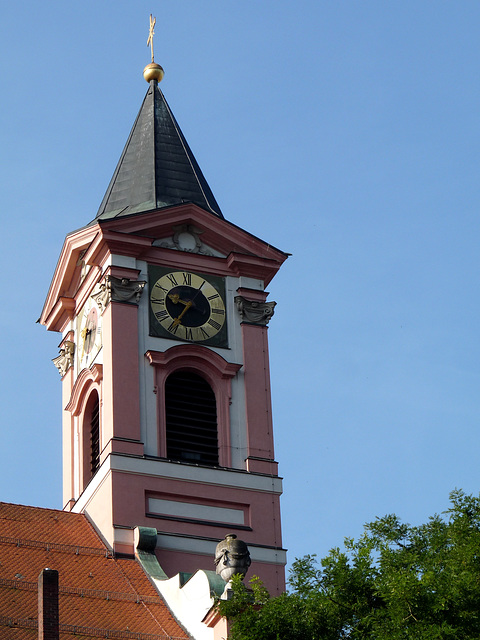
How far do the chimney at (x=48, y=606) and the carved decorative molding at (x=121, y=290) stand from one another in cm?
1042

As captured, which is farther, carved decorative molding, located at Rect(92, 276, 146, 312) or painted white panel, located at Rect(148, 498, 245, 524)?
carved decorative molding, located at Rect(92, 276, 146, 312)

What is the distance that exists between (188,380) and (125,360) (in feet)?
5.44

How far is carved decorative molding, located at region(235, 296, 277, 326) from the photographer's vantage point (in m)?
42.5

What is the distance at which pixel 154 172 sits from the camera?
147ft

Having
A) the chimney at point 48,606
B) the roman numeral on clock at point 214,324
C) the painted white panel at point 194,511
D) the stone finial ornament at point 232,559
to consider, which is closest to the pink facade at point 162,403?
the painted white panel at point 194,511

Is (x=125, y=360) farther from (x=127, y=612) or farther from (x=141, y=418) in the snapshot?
(x=127, y=612)

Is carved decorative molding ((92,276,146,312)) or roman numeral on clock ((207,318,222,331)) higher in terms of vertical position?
carved decorative molding ((92,276,146,312))

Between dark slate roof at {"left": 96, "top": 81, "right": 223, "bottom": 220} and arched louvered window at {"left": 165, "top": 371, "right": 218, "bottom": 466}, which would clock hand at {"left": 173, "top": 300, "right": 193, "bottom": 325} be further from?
dark slate roof at {"left": 96, "top": 81, "right": 223, "bottom": 220}

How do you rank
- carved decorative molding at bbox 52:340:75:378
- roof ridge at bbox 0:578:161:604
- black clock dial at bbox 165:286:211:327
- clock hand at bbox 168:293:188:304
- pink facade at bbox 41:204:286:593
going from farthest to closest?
carved decorative molding at bbox 52:340:75:378 → clock hand at bbox 168:293:188:304 → black clock dial at bbox 165:286:211:327 → pink facade at bbox 41:204:286:593 → roof ridge at bbox 0:578:161:604

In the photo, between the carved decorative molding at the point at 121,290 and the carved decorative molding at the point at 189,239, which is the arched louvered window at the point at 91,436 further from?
the carved decorative molding at the point at 189,239

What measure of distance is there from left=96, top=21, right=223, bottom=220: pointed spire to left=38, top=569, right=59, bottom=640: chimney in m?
12.9

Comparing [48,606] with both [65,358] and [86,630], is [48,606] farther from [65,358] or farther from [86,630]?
[65,358]

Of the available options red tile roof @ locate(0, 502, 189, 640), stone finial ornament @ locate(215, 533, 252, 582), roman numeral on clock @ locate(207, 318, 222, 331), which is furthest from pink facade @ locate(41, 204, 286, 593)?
stone finial ornament @ locate(215, 533, 252, 582)

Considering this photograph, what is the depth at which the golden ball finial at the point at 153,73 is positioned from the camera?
4812 cm
